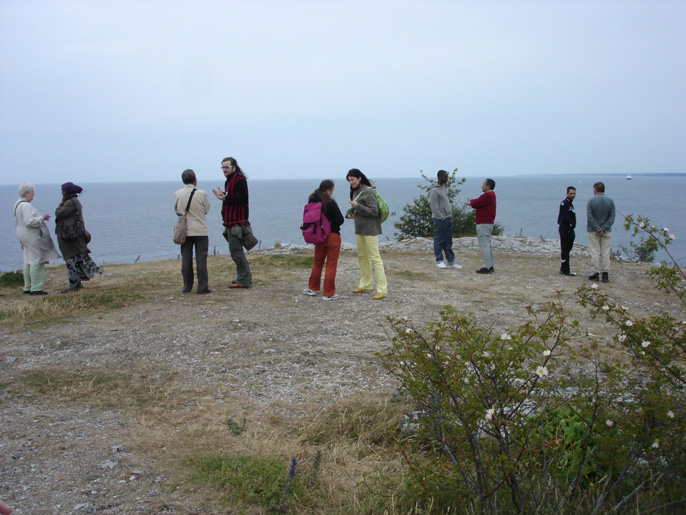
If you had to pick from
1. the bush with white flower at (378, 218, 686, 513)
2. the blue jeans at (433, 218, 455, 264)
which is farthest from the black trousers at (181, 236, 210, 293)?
the bush with white flower at (378, 218, 686, 513)

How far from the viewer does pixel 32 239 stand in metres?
8.96

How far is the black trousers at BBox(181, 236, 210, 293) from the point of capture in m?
8.79

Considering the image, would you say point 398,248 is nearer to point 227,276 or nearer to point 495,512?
point 227,276

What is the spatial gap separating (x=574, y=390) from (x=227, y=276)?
7627mm

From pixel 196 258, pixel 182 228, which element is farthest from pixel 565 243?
pixel 182 228

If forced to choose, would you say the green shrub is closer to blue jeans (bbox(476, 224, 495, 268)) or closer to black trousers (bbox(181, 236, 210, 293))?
blue jeans (bbox(476, 224, 495, 268))

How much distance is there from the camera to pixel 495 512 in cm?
297

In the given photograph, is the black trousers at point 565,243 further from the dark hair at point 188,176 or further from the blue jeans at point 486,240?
the dark hair at point 188,176

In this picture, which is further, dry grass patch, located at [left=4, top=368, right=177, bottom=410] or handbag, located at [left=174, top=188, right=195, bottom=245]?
handbag, located at [left=174, top=188, right=195, bottom=245]

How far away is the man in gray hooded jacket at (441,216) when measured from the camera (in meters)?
11.4

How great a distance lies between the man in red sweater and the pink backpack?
3811 mm

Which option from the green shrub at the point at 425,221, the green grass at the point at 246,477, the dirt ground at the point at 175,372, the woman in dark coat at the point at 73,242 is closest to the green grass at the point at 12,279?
the woman in dark coat at the point at 73,242

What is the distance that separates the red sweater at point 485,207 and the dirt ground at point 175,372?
1353 millimetres

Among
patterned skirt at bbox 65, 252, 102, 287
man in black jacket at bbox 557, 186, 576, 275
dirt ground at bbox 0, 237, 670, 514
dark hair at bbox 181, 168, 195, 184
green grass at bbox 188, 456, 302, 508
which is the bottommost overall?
green grass at bbox 188, 456, 302, 508
